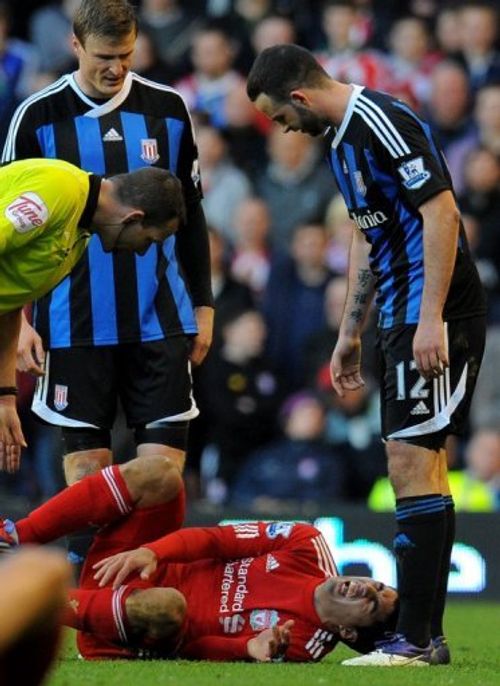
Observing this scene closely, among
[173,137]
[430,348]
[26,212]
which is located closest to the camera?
[26,212]

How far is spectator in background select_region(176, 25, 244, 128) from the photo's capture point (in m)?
12.5

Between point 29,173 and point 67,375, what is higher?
point 29,173

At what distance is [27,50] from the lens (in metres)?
13.3

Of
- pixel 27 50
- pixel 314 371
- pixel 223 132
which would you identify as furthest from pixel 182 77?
pixel 314 371

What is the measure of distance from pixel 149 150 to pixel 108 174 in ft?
0.69

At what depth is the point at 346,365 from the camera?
6367mm

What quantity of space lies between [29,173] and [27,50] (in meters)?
8.50

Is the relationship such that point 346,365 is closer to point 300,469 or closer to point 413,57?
point 300,469

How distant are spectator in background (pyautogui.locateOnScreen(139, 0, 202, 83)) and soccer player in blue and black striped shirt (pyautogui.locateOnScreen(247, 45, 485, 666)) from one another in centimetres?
736

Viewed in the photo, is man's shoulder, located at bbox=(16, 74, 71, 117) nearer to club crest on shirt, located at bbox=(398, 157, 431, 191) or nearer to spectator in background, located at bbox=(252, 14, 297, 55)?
club crest on shirt, located at bbox=(398, 157, 431, 191)

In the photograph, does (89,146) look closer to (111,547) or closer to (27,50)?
(111,547)

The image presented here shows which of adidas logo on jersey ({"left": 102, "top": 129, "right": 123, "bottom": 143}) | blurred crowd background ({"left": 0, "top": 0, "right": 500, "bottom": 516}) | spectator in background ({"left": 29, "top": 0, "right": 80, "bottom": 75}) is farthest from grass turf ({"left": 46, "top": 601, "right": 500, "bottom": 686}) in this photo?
spectator in background ({"left": 29, "top": 0, "right": 80, "bottom": 75})

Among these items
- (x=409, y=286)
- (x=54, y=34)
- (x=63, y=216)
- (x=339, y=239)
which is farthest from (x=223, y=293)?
(x=63, y=216)

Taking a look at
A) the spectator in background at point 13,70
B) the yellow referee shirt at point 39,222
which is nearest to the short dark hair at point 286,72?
the yellow referee shirt at point 39,222
